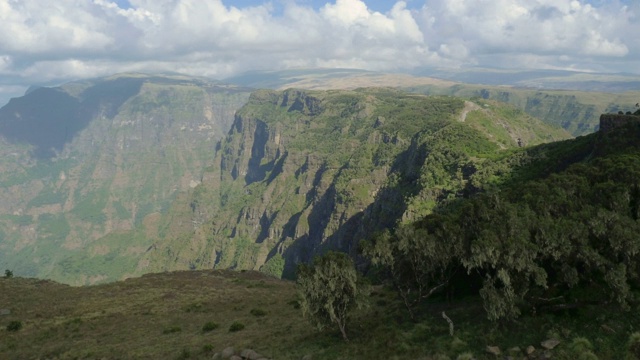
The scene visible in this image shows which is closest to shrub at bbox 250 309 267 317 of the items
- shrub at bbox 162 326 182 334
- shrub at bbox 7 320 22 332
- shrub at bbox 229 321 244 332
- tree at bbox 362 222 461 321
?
shrub at bbox 229 321 244 332

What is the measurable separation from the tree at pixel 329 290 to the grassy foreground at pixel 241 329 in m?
3.17

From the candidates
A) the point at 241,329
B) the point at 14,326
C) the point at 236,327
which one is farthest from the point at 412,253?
the point at 14,326

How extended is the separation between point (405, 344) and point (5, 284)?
93.3 m

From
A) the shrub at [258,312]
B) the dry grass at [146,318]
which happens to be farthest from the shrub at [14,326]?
the shrub at [258,312]

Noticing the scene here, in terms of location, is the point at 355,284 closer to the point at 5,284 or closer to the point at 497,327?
the point at 497,327

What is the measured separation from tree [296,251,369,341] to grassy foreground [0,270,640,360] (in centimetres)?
317

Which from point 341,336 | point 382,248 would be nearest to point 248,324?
point 341,336

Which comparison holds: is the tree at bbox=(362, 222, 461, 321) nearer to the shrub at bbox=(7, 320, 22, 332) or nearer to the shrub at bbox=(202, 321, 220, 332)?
the shrub at bbox=(202, 321, 220, 332)

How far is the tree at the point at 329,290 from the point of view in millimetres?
40719

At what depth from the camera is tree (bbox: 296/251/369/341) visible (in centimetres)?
4072

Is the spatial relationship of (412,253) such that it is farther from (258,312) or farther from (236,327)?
(258,312)

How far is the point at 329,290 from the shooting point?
40656mm

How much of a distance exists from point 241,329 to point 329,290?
21.3m

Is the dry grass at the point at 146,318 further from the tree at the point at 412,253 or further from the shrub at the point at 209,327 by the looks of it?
the tree at the point at 412,253
